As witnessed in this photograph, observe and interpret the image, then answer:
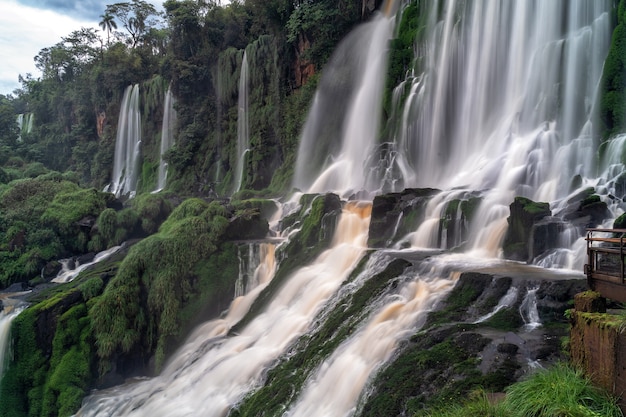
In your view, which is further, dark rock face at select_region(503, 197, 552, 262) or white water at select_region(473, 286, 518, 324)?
dark rock face at select_region(503, 197, 552, 262)

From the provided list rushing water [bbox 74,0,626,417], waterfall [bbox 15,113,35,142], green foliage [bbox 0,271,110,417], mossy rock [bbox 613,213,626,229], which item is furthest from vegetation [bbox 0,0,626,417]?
waterfall [bbox 15,113,35,142]

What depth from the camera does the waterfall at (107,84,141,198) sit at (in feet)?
122

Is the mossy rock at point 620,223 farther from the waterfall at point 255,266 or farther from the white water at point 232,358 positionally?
the waterfall at point 255,266

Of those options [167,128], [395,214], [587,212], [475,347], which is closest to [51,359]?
[395,214]

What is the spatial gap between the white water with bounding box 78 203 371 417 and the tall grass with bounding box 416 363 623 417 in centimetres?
471

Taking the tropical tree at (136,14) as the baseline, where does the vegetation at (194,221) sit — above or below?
below

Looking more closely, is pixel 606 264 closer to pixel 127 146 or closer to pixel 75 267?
pixel 75 267

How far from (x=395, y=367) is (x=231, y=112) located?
25865 millimetres

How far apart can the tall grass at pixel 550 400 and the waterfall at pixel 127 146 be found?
114 feet

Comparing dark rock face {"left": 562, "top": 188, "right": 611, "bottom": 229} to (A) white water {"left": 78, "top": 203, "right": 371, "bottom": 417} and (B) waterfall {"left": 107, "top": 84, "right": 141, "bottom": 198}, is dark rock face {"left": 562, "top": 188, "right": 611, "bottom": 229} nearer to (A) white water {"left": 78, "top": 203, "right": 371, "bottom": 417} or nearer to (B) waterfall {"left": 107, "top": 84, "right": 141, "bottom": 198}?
(A) white water {"left": 78, "top": 203, "right": 371, "bottom": 417}

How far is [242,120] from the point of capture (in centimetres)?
2923

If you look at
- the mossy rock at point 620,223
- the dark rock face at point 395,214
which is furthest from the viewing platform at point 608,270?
the dark rock face at point 395,214

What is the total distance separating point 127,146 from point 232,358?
1270 inches

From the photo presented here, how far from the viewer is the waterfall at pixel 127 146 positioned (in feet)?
122
